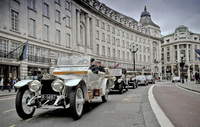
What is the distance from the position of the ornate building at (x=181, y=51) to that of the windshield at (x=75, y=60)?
306 ft

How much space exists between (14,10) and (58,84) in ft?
70.7

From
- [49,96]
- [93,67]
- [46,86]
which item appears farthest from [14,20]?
[49,96]

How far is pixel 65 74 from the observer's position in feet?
22.9

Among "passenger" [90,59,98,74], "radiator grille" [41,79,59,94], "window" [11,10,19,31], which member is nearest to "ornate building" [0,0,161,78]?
"window" [11,10,19,31]

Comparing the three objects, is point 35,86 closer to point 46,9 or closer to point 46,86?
point 46,86

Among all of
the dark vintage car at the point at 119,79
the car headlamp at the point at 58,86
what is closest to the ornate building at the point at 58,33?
the car headlamp at the point at 58,86

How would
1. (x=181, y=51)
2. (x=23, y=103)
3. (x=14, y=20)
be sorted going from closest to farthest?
(x=23, y=103), (x=14, y=20), (x=181, y=51)

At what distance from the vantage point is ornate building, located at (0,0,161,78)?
22.8 meters

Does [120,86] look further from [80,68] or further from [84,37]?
[84,37]

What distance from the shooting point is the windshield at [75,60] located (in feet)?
25.2

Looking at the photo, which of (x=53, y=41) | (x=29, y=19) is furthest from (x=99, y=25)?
(x=29, y=19)

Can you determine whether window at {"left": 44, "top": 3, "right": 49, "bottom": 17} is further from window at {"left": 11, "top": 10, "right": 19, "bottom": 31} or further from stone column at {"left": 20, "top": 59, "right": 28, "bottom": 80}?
stone column at {"left": 20, "top": 59, "right": 28, "bottom": 80}

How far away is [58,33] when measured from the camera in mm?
32344

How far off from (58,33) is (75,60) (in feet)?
84.4
